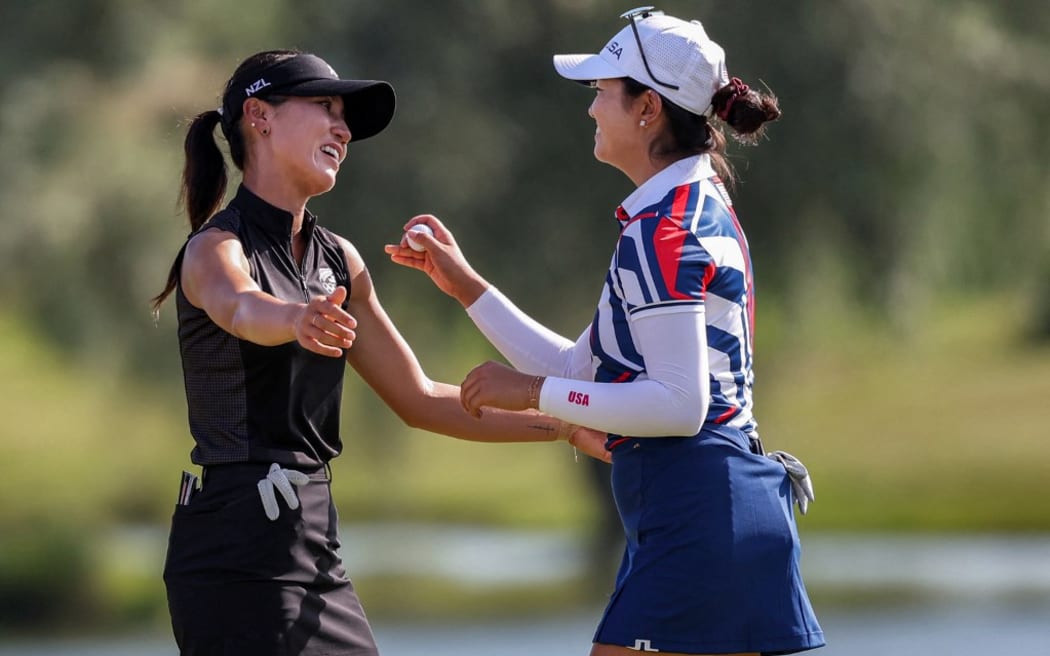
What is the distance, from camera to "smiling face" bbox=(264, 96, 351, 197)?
326 centimetres

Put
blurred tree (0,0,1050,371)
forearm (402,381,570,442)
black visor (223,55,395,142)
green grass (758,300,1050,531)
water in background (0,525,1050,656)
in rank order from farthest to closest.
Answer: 1. green grass (758,300,1050,531)
2. water in background (0,525,1050,656)
3. blurred tree (0,0,1050,371)
4. forearm (402,381,570,442)
5. black visor (223,55,395,142)

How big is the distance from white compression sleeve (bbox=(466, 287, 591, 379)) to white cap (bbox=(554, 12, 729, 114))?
1.77ft

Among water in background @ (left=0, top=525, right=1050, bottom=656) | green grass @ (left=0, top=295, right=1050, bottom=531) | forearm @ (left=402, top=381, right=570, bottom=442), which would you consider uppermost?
green grass @ (left=0, top=295, right=1050, bottom=531)

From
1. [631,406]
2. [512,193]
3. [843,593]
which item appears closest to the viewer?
[631,406]

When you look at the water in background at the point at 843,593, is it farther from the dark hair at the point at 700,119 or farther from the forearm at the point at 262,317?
the forearm at the point at 262,317

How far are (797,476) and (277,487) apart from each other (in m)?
0.97

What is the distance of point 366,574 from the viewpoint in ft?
43.7

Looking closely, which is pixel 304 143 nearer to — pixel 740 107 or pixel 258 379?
pixel 258 379

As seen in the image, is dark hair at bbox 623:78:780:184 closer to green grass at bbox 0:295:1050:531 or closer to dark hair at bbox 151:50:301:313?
dark hair at bbox 151:50:301:313

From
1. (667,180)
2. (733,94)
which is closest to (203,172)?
(667,180)

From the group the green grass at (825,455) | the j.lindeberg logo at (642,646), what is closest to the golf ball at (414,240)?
the j.lindeberg logo at (642,646)

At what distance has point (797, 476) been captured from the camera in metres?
3.06

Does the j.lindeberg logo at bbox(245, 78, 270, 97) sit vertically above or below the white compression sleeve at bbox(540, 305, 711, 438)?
above

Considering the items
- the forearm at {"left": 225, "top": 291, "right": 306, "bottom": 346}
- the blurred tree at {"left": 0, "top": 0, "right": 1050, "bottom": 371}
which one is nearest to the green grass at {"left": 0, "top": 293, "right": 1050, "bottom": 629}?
the blurred tree at {"left": 0, "top": 0, "right": 1050, "bottom": 371}
